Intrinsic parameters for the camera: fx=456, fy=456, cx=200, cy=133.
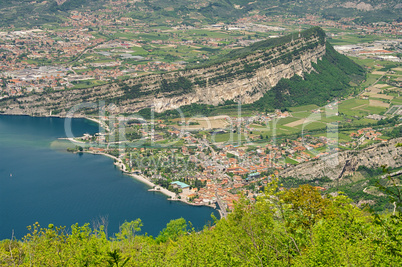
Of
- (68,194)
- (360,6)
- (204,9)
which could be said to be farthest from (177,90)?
(360,6)

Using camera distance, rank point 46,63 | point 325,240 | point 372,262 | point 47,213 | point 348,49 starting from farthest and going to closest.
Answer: point 348,49 → point 46,63 → point 47,213 → point 325,240 → point 372,262

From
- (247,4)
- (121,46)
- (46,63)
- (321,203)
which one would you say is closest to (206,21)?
(247,4)

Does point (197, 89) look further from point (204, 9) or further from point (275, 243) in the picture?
point (204, 9)

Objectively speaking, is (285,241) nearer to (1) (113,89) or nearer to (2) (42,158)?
(2) (42,158)

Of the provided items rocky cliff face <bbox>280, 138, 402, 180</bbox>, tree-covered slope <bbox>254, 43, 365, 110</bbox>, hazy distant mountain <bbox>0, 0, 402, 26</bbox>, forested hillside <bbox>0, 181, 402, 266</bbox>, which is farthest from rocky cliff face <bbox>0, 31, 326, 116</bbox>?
hazy distant mountain <bbox>0, 0, 402, 26</bbox>

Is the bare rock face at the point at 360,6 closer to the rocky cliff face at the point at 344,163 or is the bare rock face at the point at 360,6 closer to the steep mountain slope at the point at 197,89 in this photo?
the steep mountain slope at the point at 197,89

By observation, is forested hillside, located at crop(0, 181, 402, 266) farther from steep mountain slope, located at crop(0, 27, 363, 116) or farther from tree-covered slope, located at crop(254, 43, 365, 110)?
tree-covered slope, located at crop(254, 43, 365, 110)

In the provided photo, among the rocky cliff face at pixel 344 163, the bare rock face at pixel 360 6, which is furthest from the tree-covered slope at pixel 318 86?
the bare rock face at pixel 360 6
